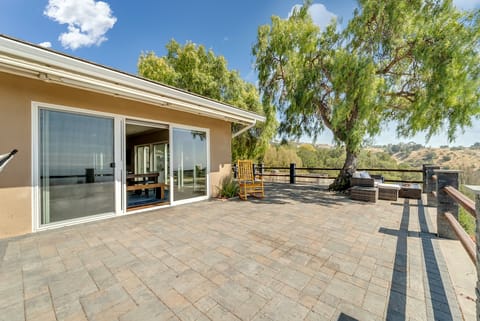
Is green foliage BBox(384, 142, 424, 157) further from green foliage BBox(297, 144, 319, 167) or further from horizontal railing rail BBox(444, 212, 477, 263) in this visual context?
green foliage BBox(297, 144, 319, 167)

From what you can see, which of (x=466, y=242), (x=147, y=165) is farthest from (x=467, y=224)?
(x=147, y=165)

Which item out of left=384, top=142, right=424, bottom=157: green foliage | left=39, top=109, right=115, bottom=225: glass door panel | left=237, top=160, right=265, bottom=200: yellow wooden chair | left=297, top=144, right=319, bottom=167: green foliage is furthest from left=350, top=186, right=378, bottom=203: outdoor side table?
left=297, top=144, right=319, bottom=167: green foliage

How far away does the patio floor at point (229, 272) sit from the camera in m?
1.51

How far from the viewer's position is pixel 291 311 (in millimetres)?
1491

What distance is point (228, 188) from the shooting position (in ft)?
19.6

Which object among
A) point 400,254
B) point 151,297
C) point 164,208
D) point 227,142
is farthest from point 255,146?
point 151,297

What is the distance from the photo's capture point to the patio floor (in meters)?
1.51

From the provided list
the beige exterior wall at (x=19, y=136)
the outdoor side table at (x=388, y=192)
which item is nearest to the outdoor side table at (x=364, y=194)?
the outdoor side table at (x=388, y=192)

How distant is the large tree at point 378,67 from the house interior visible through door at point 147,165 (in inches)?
179

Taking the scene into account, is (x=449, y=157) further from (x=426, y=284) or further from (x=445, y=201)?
(x=426, y=284)

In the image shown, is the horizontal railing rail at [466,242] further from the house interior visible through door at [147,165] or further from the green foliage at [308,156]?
the green foliage at [308,156]

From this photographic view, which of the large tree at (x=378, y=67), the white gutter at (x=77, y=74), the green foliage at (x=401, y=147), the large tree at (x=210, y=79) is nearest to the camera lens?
the white gutter at (x=77, y=74)

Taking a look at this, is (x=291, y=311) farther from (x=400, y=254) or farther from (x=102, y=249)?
(x=102, y=249)

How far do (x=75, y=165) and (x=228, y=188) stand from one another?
3.64 m
